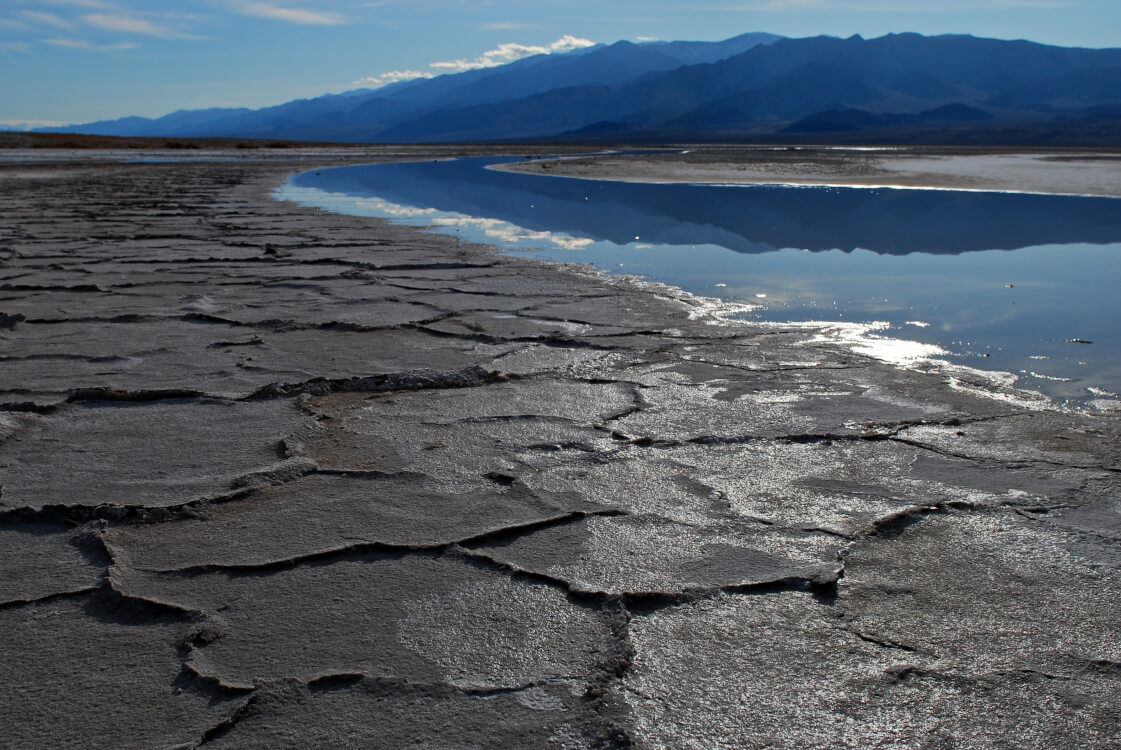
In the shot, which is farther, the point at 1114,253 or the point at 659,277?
the point at 1114,253

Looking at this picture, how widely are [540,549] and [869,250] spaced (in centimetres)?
600

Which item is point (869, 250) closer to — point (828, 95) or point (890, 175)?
point (890, 175)

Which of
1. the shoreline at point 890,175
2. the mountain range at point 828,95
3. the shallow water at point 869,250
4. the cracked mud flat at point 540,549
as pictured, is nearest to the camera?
→ the cracked mud flat at point 540,549

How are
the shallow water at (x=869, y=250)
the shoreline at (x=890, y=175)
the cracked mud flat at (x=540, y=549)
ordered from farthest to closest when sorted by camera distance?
the shoreline at (x=890, y=175)
the shallow water at (x=869, y=250)
the cracked mud flat at (x=540, y=549)

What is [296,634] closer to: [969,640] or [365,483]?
[365,483]

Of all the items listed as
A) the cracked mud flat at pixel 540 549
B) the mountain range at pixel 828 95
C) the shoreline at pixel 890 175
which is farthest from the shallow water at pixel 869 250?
the mountain range at pixel 828 95

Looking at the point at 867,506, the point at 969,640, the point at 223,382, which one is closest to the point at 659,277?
the point at 223,382

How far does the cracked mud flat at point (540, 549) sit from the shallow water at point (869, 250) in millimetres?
963

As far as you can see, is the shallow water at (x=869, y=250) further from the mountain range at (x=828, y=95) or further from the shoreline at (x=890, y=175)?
the mountain range at (x=828, y=95)

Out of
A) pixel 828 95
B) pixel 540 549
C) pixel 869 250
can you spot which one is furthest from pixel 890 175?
pixel 828 95

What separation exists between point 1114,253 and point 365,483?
6.54 metres

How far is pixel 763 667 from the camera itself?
1.49 metres

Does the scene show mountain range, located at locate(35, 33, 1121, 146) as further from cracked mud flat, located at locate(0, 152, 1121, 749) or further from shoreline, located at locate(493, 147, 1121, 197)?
cracked mud flat, located at locate(0, 152, 1121, 749)

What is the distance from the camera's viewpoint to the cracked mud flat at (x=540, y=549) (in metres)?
1.39
